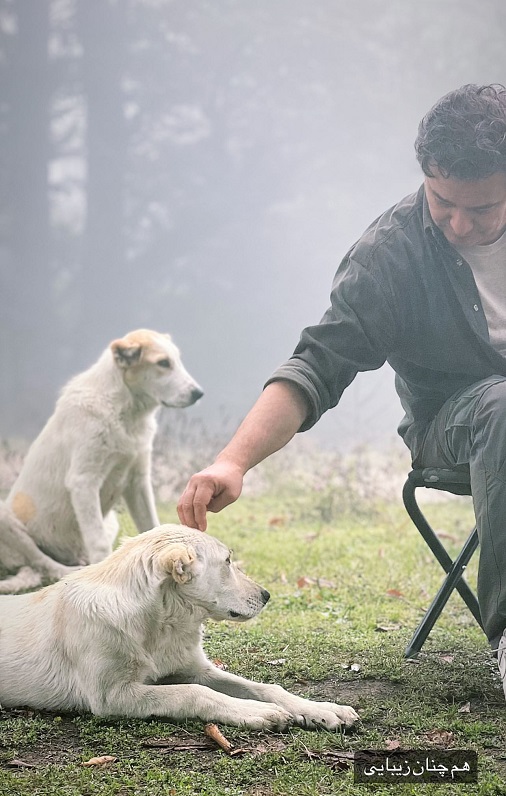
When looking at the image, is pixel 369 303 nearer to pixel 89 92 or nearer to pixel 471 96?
pixel 471 96

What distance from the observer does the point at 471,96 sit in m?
2.15

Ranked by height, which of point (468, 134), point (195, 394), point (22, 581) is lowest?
point (22, 581)

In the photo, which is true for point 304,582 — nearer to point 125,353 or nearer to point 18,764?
point 125,353

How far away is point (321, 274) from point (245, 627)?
4536 mm

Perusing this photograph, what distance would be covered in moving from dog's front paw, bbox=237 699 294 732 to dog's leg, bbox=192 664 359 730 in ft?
0.14

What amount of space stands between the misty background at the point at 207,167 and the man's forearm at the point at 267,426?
14.7ft

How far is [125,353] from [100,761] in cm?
213

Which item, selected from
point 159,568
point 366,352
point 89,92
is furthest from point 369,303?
point 89,92

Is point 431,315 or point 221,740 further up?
point 431,315

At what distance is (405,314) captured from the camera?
2.33m

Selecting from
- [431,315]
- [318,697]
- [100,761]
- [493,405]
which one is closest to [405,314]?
[431,315]

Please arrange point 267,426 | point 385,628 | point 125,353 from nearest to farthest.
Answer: point 267,426
point 385,628
point 125,353

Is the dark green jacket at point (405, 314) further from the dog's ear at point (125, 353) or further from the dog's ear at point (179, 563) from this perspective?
the dog's ear at point (125, 353)

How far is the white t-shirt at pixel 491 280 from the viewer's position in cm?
233
